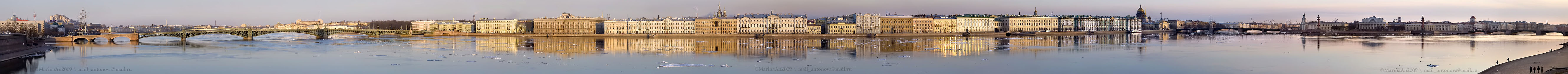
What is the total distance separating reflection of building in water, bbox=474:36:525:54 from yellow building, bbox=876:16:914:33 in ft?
84.6

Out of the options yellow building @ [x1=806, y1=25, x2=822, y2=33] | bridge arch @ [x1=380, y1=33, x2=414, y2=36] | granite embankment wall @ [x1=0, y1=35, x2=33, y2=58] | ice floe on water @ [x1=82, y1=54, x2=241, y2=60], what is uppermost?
yellow building @ [x1=806, y1=25, x2=822, y2=33]

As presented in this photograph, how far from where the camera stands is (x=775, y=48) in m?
44.8

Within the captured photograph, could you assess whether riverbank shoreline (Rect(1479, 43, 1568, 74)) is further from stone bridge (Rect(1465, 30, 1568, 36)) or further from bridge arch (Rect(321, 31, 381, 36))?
bridge arch (Rect(321, 31, 381, 36))

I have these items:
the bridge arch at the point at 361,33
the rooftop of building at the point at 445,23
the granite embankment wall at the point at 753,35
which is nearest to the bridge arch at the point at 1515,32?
the granite embankment wall at the point at 753,35

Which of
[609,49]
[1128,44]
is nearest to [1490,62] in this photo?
[1128,44]

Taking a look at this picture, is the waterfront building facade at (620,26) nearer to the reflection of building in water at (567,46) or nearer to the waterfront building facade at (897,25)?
the reflection of building in water at (567,46)

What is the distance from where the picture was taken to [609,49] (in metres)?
38.9

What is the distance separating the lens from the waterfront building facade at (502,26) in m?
89.4

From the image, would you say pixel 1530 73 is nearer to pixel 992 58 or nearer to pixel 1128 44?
pixel 992 58

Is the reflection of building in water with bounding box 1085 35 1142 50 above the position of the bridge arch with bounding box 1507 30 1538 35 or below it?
below

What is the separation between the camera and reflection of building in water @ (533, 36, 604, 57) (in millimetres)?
36469

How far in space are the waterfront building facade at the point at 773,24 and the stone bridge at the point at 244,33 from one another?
669 inches

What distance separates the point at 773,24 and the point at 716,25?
336 cm

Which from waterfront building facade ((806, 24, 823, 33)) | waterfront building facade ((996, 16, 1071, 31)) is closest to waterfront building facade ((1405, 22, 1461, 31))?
waterfront building facade ((996, 16, 1071, 31))
